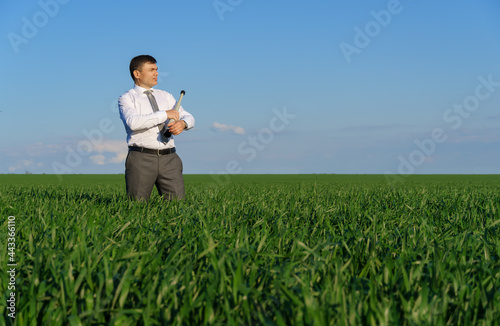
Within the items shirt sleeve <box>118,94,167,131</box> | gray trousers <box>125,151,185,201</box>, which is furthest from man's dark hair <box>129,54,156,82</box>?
gray trousers <box>125,151,185,201</box>

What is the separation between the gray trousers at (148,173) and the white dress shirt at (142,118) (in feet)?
0.57

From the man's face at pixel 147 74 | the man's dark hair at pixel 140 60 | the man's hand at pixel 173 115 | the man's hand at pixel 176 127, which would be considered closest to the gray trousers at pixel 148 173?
the man's hand at pixel 176 127

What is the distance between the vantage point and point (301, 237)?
3.23 m

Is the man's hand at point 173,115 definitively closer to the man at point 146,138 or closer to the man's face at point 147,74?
the man at point 146,138

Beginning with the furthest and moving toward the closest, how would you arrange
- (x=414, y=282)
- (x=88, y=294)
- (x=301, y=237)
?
1. (x=301, y=237)
2. (x=414, y=282)
3. (x=88, y=294)

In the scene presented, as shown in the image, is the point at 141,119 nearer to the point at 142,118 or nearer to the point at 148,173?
the point at 142,118

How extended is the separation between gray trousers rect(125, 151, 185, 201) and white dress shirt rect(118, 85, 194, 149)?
175 mm

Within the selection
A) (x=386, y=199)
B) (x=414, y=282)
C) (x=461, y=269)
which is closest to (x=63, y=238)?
(x=414, y=282)

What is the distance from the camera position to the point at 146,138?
589 centimetres

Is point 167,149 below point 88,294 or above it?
above

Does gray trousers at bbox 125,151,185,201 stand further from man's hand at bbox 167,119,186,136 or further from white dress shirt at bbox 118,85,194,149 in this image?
man's hand at bbox 167,119,186,136

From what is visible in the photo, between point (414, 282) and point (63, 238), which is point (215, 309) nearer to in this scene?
point (414, 282)

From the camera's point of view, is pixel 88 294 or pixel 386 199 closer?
pixel 88 294

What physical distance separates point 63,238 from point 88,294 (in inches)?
58.4
